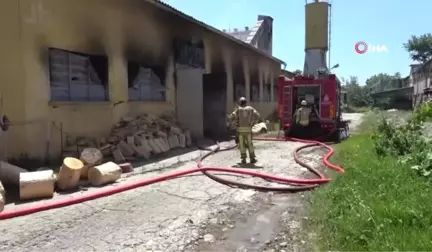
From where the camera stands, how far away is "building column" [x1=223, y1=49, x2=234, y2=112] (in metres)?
18.2

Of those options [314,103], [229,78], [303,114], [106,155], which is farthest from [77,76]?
[229,78]

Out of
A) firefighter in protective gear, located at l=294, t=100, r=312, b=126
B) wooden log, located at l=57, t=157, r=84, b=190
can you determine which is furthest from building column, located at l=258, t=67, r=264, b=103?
wooden log, located at l=57, t=157, r=84, b=190

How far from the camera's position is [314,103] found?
49.7 ft

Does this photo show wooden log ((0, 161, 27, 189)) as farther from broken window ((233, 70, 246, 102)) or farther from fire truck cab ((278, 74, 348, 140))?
broken window ((233, 70, 246, 102))

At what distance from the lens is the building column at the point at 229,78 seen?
1820cm

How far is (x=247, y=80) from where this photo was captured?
70.6ft

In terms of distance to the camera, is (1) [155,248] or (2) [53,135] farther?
(2) [53,135]

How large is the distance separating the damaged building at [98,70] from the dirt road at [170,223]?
10.3 ft

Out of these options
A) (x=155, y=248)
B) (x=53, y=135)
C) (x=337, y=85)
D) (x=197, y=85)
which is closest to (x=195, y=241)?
(x=155, y=248)

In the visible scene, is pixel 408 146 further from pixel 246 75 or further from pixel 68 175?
pixel 246 75

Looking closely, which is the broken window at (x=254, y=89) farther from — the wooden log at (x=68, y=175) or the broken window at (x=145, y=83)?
the wooden log at (x=68, y=175)

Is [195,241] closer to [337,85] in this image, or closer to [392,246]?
[392,246]

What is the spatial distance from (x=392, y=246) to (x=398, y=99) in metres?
59.2

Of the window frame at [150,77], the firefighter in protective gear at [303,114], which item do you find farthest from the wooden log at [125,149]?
the firefighter in protective gear at [303,114]
